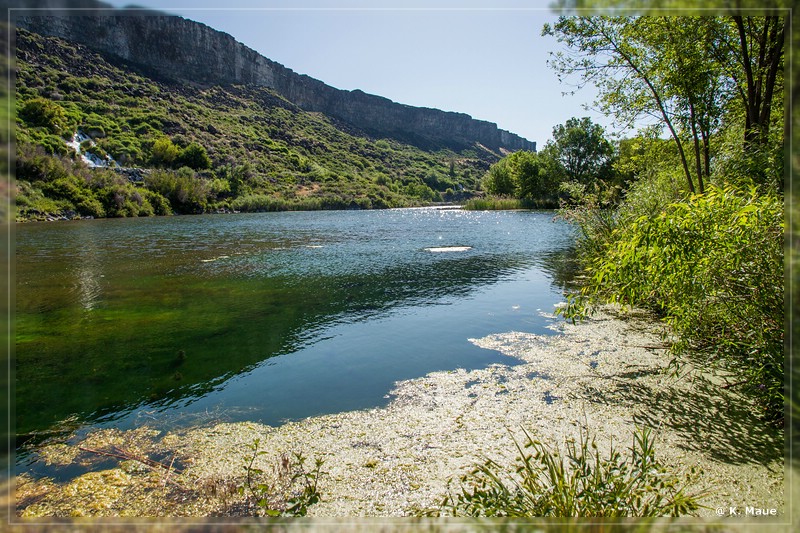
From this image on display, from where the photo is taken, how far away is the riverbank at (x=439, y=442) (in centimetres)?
368

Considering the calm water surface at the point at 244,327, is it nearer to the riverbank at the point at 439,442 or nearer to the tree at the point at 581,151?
the riverbank at the point at 439,442

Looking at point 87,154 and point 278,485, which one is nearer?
point 278,485

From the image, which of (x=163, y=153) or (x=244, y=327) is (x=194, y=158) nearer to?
(x=163, y=153)

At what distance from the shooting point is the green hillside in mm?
48375

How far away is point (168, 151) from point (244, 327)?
69.8m

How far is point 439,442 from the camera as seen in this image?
471 cm

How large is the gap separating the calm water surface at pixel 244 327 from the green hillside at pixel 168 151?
23.3 m

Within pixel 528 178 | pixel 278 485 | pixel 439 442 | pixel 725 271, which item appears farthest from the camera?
pixel 528 178

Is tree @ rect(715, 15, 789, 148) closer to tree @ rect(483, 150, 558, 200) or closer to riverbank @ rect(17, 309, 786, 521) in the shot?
riverbank @ rect(17, 309, 786, 521)

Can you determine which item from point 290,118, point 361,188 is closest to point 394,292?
point 361,188

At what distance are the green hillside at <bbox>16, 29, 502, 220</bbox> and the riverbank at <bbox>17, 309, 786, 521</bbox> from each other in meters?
33.7

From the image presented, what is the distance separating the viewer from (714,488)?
3.51 metres

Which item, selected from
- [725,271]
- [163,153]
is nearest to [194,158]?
[163,153]

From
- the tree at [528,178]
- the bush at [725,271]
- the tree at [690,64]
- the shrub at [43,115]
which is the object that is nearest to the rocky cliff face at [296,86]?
the shrub at [43,115]
